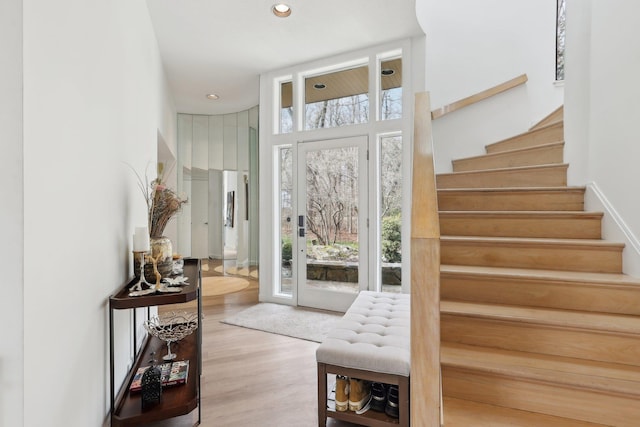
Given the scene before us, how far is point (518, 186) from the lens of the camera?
9.02ft

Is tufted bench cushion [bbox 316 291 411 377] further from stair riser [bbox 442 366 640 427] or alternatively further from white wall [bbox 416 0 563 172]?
white wall [bbox 416 0 563 172]

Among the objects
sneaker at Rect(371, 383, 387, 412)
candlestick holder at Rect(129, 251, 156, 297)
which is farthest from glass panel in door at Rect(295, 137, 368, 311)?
candlestick holder at Rect(129, 251, 156, 297)

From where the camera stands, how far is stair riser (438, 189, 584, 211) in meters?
2.44

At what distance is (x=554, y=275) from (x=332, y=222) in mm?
2572

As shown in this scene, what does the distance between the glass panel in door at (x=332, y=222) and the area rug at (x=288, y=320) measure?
9.7 inches

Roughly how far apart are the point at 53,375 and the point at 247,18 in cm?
312

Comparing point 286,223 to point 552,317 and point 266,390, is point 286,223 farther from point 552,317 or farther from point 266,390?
point 552,317

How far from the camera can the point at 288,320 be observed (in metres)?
3.74

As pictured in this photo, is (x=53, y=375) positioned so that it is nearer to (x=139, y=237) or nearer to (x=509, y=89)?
(x=139, y=237)

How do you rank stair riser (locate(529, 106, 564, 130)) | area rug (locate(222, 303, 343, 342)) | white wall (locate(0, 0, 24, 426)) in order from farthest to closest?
area rug (locate(222, 303, 343, 342))
stair riser (locate(529, 106, 564, 130))
white wall (locate(0, 0, 24, 426))

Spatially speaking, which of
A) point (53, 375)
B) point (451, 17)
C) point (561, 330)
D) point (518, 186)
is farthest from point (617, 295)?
point (451, 17)

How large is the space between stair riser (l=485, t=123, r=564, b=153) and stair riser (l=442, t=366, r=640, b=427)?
7.47 ft

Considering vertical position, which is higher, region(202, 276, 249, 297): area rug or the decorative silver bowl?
the decorative silver bowl

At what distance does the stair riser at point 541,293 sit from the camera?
1.76 meters
